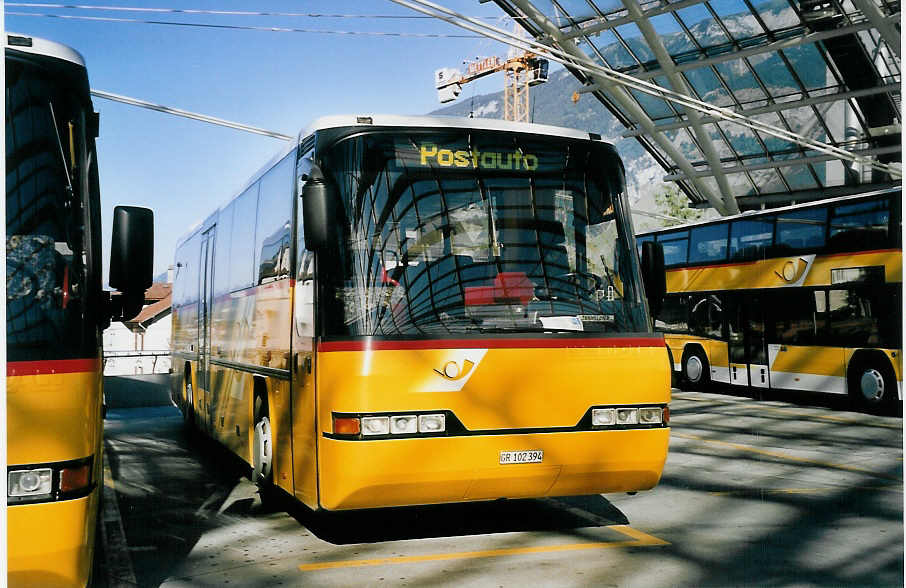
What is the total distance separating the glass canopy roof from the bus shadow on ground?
18.2 meters

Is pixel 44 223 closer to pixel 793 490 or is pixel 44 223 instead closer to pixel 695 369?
pixel 793 490

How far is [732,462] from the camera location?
11.3 m

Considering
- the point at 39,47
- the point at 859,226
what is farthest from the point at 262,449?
the point at 859,226

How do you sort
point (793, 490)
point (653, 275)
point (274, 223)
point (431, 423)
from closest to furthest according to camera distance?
point (431, 423), point (653, 275), point (274, 223), point (793, 490)

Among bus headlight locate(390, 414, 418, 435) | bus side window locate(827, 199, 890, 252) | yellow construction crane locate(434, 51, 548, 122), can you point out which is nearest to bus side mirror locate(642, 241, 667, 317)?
bus headlight locate(390, 414, 418, 435)

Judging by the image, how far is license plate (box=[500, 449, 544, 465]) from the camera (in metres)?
6.70

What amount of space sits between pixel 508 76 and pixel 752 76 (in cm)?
6354

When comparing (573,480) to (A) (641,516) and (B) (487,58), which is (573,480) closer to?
(A) (641,516)

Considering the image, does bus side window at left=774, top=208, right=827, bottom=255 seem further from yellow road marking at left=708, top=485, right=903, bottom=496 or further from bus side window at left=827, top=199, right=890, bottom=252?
yellow road marking at left=708, top=485, right=903, bottom=496

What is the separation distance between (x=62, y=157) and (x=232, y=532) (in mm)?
3925

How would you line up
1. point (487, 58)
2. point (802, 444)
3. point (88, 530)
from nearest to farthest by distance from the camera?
point (88, 530), point (802, 444), point (487, 58)

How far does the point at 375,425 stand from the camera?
6.41m

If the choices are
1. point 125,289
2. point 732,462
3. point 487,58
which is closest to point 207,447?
point 732,462

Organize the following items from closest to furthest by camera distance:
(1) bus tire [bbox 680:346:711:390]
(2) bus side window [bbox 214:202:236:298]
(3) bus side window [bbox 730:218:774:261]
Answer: (2) bus side window [bbox 214:202:236:298] < (3) bus side window [bbox 730:218:774:261] < (1) bus tire [bbox 680:346:711:390]
